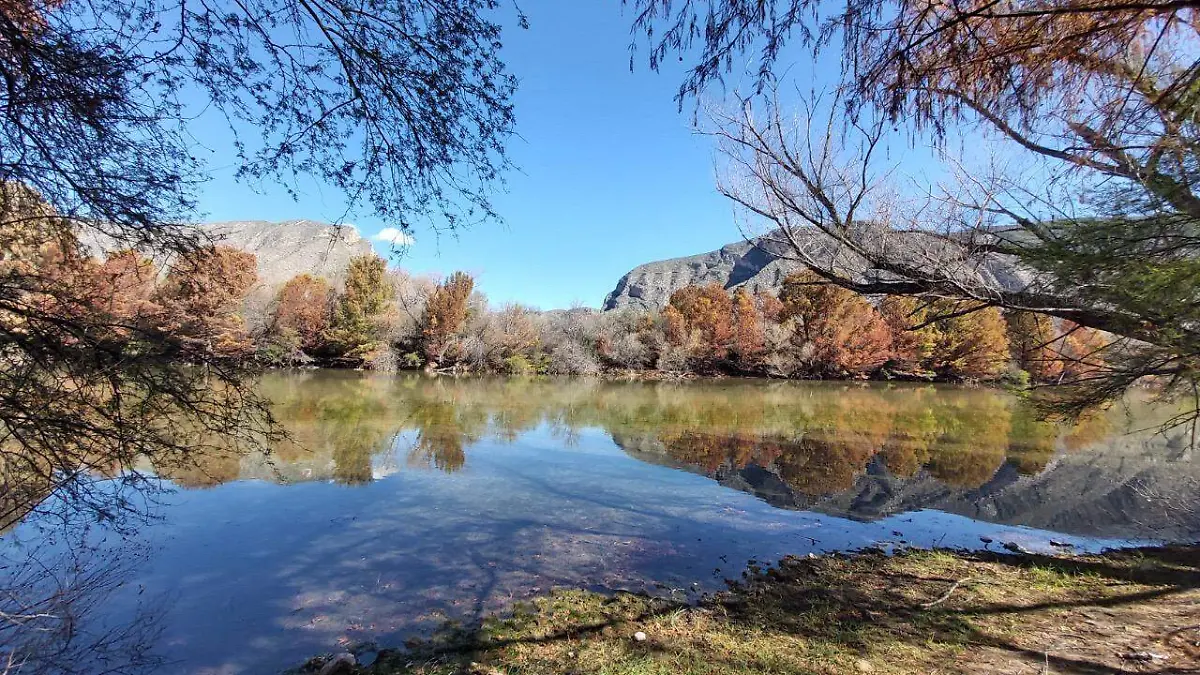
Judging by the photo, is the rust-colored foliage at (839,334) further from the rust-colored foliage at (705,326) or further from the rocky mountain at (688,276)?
the rocky mountain at (688,276)

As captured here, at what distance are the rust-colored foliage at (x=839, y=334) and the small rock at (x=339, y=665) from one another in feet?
117

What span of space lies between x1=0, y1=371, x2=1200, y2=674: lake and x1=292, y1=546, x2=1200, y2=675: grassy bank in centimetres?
48

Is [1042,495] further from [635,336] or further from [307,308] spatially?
[307,308]

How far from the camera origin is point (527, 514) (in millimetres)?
6547

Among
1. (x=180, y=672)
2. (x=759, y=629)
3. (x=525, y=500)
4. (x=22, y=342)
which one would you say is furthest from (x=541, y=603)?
(x=22, y=342)

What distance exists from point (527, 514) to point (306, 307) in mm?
33869

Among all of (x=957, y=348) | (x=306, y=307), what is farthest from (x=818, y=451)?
(x=306, y=307)

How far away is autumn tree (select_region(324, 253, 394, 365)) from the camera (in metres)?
33.3

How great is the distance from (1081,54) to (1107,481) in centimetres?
1051

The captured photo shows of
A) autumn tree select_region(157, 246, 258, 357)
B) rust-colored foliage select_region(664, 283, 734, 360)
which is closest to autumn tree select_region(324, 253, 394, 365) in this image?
rust-colored foliage select_region(664, 283, 734, 360)

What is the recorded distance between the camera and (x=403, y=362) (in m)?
→ 36.2

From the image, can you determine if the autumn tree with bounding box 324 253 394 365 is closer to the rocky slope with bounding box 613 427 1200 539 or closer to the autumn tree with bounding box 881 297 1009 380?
the rocky slope with bounding box 613 427 1200 539

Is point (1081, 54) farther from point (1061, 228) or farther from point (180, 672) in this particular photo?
point (180, 672)

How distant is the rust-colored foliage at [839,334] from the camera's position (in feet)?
117
